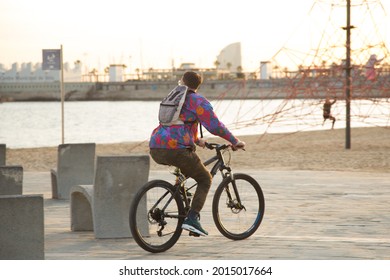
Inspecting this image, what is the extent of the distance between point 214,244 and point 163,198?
71 centimetres

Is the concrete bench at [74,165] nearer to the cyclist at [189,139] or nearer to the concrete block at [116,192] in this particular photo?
the concrete block at [116,192]

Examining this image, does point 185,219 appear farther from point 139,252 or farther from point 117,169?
point 117,169

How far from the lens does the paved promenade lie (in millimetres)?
7203

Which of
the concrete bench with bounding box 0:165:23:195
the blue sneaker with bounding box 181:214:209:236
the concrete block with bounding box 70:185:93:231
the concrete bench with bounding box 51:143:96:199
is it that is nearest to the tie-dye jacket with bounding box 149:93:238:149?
the blue sneaker with bounding box 181:214:209:236

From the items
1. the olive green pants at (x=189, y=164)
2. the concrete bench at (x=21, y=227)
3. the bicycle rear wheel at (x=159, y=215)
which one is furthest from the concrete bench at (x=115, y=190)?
the concrete bench at (x=21, y=227)

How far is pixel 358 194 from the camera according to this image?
1189cm

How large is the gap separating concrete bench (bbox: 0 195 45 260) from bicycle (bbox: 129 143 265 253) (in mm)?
950

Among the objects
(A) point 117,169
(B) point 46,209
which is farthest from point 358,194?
(A) point 117,169

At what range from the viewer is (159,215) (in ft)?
24.1

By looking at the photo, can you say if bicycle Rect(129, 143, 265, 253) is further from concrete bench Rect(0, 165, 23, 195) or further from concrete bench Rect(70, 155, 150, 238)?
concrete bench Rect(0, 165, 23, 195)

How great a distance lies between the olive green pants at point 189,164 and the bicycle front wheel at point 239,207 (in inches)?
14.1

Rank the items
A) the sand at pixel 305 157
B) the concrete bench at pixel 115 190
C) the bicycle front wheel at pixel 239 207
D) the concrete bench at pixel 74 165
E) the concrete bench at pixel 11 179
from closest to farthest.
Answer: the bicycle front wheel at pixel 239 207 → the concrete bench at pixel 115 190 → the concrete bench at pixel 11 179 → the concrete bench at pixel 74 165 → the sand at pixel 305 157

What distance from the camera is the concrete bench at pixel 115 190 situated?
8016 millimetres
